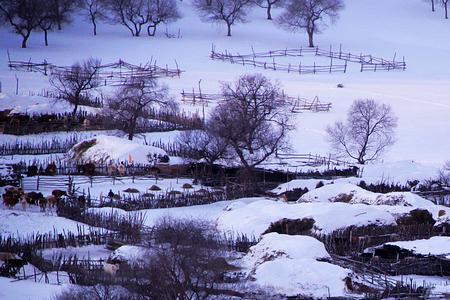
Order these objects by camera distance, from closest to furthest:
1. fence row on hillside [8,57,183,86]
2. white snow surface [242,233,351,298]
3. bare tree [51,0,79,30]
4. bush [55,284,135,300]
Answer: bush [55,284,135,300] < white snow surface [242,233,351,298] < fence row on hillside [8,57,183,86] < bare tree [51,0,79,30]

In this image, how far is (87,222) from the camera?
1184 inches

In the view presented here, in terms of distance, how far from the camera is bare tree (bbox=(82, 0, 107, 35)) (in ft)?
254

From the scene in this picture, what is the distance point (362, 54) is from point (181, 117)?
25602 millimetres

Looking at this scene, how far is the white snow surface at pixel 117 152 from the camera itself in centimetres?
4003

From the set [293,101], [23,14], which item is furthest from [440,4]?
[23,14]

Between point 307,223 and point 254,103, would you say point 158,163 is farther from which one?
point 307,223

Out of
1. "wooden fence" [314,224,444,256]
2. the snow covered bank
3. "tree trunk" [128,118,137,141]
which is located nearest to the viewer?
the snow covered bank

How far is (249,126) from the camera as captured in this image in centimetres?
3959

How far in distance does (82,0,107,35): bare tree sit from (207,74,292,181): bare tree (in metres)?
35.0

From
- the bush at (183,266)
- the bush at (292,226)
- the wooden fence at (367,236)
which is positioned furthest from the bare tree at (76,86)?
the bush at (183,266)

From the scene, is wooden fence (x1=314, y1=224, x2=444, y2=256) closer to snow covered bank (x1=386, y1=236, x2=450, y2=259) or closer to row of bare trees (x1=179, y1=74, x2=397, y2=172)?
snow covered bank (x1=386, y1=236, x2=450, y2=259)

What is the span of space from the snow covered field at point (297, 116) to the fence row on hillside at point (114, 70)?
3.60 ft

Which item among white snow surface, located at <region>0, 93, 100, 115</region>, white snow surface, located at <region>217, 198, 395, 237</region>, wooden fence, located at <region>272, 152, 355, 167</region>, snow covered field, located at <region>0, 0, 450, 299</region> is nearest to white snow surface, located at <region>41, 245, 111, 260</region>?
snow covered field, located at <region>0, 0, 450, 299</region>

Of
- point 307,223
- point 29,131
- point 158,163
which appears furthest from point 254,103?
point 307,223
